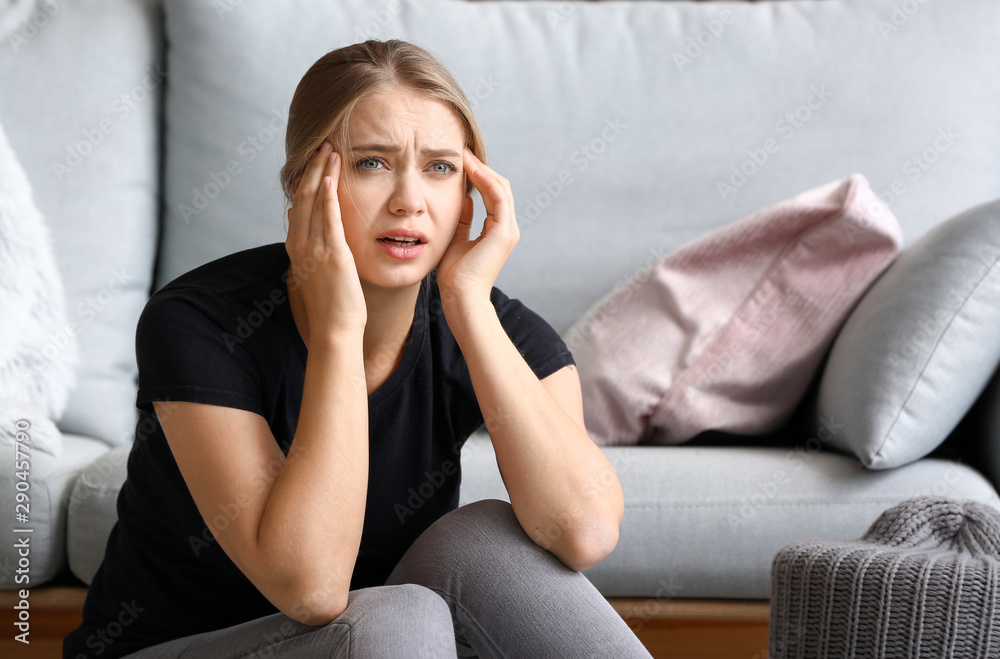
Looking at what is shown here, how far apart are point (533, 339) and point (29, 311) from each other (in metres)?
0.86

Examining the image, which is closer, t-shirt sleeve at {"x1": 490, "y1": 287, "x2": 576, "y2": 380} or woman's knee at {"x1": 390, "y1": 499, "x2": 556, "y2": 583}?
woman's knee at {"x1": 390, "y1": 499, "x2": 556, "y2": 583}

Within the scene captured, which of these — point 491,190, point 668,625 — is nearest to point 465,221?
point 491,190

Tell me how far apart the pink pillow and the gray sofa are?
225 millimetres

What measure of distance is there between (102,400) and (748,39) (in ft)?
4.43

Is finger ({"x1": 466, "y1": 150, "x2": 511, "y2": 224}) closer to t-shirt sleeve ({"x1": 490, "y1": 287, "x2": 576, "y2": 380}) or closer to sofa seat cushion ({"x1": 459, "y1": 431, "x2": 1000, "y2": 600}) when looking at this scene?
t-shirt sleeve ({"x1": 490, "y1": 287, "x2": 576, "y2": 380})

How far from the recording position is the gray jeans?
0.71 m

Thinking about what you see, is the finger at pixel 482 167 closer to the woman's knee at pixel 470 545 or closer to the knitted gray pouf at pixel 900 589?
the woman's knee at pixel 470 545

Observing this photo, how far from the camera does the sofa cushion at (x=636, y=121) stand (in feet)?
5.17

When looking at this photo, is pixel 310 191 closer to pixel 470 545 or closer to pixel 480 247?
pixel 480 247

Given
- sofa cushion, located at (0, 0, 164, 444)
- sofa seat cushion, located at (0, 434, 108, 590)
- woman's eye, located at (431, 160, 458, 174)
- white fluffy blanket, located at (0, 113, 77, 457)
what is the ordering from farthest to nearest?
sofa cushion, located at (0, 0, 164, 444) → white fluffy blanket, located at (0, 113, 77, 457) → sofa seat cushion, located at (0, 434, 108, 590) → woman's eye, located at (431, 160, 458, 174)

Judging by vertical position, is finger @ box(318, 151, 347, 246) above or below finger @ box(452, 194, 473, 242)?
above

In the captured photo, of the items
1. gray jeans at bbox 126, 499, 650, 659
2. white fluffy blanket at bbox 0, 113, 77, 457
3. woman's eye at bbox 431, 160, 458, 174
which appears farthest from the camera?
white fluffy blanket at bbox 0, 113, 77, 457

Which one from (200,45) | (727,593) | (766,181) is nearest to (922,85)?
(766,181)

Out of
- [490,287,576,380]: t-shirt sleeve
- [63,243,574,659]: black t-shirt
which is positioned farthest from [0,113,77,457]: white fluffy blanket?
[490,287,576,380]: t-shirt sleeve
